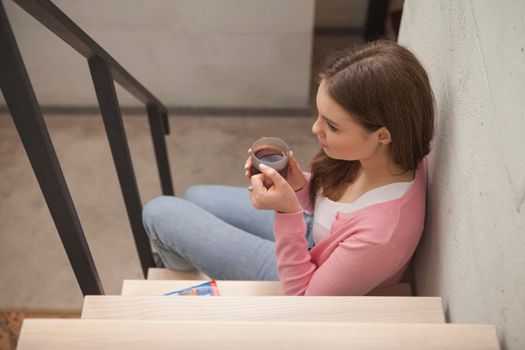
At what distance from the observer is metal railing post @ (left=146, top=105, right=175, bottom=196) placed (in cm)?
219

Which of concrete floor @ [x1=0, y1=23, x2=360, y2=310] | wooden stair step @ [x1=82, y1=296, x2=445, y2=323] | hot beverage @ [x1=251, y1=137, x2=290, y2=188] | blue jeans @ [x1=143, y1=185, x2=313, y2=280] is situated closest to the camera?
wooden stair step @ [x1=82, y1=296, x2=445, y2=323]

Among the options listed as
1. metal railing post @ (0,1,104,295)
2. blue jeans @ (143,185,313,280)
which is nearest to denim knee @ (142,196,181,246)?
blue jeans @ (143,185,313,280)

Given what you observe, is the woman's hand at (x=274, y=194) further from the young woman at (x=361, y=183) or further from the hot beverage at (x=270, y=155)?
the hot beverage at (x=270, y=155)

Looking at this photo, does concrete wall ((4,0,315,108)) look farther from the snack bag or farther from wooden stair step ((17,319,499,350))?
wooden stair step ((17,319,499,350))

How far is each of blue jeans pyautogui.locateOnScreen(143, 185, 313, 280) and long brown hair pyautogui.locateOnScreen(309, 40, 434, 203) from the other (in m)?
0.50

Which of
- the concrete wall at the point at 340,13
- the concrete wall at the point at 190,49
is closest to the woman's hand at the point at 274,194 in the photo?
the concrete wall at the point at 190,49

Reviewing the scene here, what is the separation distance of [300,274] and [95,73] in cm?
79

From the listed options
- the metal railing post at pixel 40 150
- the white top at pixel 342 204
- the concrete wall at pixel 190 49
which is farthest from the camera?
the concrete wall at pixel 190 49

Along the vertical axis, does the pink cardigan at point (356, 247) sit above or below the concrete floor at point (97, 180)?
above

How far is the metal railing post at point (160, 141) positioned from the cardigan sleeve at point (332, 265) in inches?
38.8

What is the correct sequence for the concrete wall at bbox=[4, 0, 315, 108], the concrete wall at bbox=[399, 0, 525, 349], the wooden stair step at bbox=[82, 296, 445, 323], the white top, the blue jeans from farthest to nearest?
the concrete wall at bbox=[4, 0, 315, 108] → the blue jeans → the white top → the wooden stair step at bbox=[82, 296, 445, 323] → the concrete wall at bbox=[399, 0, 525, 349]

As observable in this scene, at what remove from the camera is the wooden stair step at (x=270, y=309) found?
121cm

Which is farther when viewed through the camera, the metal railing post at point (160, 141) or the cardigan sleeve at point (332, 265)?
the metal railing post at point (160, 141)

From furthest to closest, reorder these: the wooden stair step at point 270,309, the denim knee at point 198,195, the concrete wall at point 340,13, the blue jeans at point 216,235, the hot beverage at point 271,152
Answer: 1. the concrete wall at point 340,13
2. the denim knee at point 198,195
3. the blue jeans at point 216,235
4. the hot beverage at point 271,152
5. the wooden stair step at point 270,309
